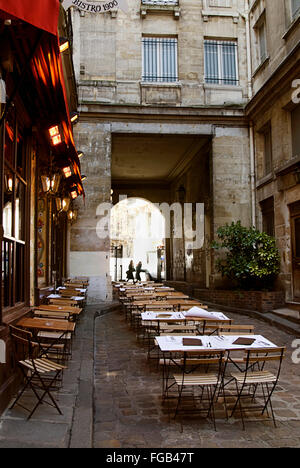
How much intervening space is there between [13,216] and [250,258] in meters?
8.47

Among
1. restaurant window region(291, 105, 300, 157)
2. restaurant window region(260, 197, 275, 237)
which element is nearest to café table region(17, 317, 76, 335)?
restaurant window region(291, 105, 300, 157)

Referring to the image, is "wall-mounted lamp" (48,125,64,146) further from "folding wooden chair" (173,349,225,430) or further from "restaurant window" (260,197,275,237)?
"restaurant window" (260,197,275,237)

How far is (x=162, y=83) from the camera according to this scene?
14.8 m

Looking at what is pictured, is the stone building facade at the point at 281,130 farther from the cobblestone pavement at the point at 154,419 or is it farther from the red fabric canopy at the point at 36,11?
the red fabric canopy at the point at 36,11

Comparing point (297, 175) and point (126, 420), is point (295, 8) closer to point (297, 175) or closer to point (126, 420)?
point (297, 175)

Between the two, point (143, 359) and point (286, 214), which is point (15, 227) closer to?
point (143, 359)

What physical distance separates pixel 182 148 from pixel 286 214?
6.61 metres

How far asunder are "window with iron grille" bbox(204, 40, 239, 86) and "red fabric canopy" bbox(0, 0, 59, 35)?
41.2ft

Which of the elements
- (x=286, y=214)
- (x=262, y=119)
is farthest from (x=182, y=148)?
(x=286, y=214)

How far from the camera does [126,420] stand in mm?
4238

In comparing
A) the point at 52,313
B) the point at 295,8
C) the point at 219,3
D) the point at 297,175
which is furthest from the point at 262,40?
the point at 52,313

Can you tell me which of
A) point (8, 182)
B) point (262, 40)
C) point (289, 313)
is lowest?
point (289, 313)

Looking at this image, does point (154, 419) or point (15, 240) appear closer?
point (154, 419)

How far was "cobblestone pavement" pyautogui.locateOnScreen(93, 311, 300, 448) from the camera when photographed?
3.72 metres
